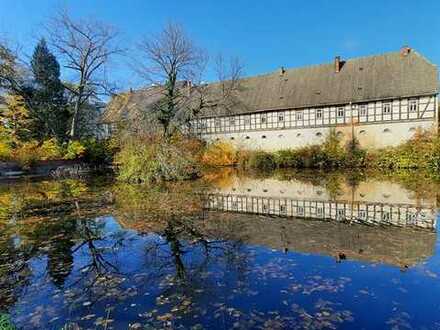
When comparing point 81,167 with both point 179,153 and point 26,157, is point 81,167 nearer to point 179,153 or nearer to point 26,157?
point 26,157

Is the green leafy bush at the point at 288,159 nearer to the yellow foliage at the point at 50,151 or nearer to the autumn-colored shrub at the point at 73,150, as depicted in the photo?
the autumn-colored shrub at the point at 73,150

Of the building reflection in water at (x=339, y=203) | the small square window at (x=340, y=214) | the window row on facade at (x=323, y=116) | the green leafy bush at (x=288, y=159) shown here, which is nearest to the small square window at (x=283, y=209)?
the building reflection in water at (x=339, y=203)

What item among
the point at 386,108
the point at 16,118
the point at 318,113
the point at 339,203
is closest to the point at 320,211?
the point at 339,203

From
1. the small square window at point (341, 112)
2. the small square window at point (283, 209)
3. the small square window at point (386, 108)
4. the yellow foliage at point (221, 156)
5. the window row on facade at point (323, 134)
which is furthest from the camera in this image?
the yellow foliage at point (221, 156)

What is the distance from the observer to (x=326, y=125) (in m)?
28.7

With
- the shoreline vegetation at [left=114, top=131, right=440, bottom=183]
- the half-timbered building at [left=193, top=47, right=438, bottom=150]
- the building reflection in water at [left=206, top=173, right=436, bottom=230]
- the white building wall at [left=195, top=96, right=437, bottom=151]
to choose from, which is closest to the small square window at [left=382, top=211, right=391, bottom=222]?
the building reflection in water at [left=206, top=173, right=436, bottom=230]

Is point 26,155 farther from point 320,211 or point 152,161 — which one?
point 320,211

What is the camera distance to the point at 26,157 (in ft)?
85.7

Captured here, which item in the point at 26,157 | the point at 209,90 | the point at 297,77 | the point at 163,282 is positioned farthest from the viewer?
the point at 209,90

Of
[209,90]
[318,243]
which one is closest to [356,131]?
[209,90]

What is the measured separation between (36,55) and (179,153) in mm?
26170

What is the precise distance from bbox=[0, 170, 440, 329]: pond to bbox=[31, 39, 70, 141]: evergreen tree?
26.2 metres

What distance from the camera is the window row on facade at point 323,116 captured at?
25203mm

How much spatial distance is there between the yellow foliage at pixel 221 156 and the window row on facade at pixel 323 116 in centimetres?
459
